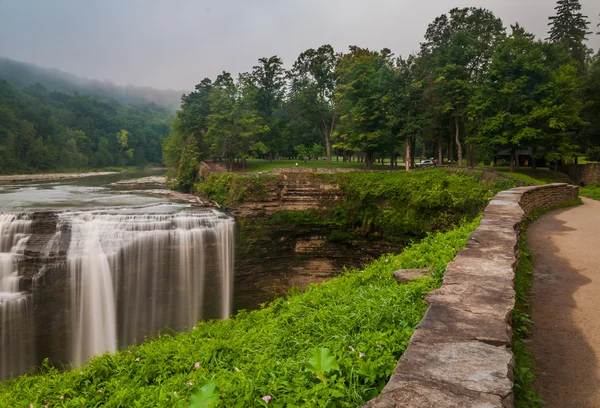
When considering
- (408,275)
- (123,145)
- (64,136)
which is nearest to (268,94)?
(408,275)

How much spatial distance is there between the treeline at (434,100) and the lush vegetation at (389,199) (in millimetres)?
7754

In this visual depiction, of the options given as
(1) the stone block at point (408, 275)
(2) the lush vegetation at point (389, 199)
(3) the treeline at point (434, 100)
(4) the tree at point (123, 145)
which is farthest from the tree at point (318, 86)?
(4) the tree at point (123, 145)

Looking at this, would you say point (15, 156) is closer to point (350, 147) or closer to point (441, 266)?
point (350, 147)

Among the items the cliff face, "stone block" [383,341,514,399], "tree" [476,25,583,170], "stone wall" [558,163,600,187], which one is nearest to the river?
the cliff face

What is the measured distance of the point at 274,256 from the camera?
907 inches

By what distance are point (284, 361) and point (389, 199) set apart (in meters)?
19.6

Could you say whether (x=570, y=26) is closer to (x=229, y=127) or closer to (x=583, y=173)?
(x=583, y=173)

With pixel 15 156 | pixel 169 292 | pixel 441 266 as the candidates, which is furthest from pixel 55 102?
pixel 441 266

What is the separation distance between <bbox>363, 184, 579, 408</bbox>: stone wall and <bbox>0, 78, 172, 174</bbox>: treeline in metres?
71.8

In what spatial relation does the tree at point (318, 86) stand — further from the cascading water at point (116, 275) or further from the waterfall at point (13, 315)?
the waterfall at point (13, 315)

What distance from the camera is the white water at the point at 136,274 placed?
586 inches

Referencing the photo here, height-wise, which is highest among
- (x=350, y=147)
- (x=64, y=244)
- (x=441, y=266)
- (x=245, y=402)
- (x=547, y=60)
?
(x=547, y=60)

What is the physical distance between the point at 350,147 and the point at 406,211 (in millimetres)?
14667

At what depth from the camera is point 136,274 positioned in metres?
16.4
